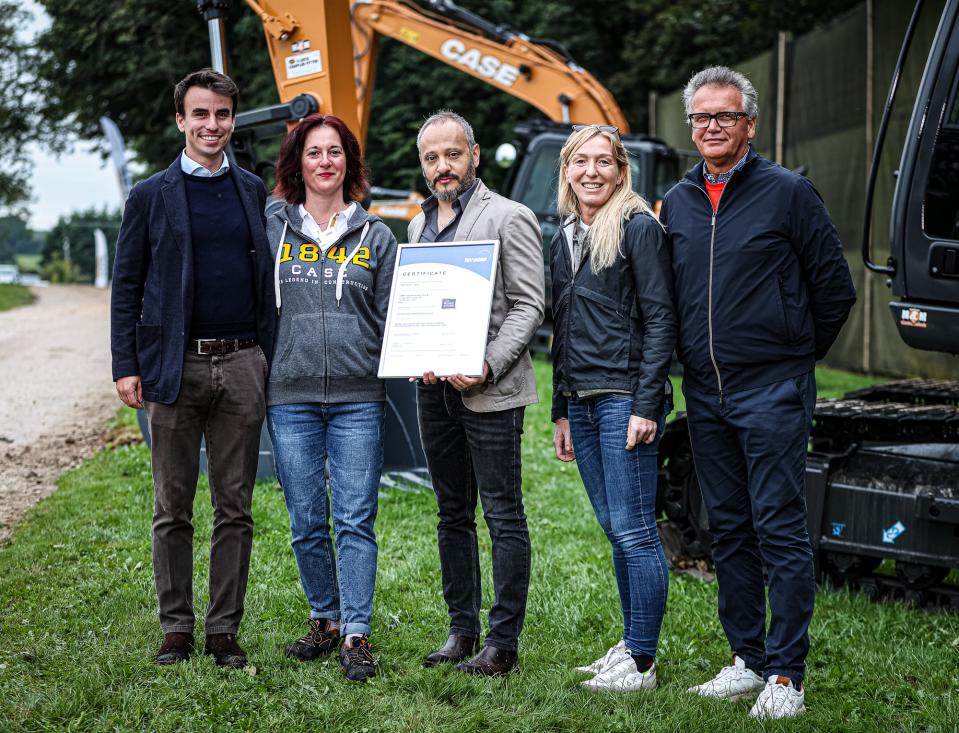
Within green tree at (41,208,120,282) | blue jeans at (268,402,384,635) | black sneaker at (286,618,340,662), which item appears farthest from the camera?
green tree at (41,208,120,282)

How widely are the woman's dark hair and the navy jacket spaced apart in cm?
129

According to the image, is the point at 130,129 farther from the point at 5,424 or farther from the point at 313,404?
the point at 313,404

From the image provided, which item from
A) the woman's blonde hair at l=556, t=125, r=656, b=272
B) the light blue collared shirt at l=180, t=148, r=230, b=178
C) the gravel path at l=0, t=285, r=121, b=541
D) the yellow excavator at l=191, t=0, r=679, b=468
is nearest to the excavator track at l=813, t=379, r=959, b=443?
the woman's blonde hair at l=556, t=125, r=656, b=272

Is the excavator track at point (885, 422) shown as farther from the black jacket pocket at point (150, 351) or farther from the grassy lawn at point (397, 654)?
the black jacket pocket at point (150, 351)

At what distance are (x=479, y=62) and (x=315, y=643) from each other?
1010 centimetres

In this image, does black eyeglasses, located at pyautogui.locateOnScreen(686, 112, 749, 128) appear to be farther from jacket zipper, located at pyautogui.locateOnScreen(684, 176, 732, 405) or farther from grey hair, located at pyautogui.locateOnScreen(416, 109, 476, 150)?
grey hair, located at pyautogui.locateOnScreen(416, 109, 476, 150)

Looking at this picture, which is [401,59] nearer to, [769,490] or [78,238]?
[769,490]

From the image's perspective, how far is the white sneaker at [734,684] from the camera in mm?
3916

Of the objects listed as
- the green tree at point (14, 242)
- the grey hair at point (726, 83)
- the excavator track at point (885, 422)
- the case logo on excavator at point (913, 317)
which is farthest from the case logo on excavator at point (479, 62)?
the green tree at point (14, 242)

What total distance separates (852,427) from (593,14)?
2068cm

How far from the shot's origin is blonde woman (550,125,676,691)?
12.4ft

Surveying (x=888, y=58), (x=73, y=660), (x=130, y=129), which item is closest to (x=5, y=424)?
(x=73, y=660)

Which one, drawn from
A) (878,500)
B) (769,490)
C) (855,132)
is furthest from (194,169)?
(855,132)

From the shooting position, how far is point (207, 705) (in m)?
3.77
